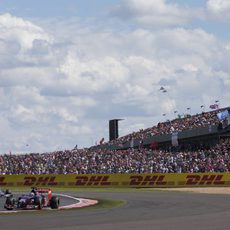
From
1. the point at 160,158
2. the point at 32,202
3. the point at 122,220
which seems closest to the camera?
the point at 122,220

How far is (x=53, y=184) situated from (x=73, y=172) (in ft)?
5.36

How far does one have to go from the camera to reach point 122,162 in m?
48.1

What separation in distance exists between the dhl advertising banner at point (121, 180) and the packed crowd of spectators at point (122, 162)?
586 millimetres

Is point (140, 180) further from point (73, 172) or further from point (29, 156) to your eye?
point (29, 156)

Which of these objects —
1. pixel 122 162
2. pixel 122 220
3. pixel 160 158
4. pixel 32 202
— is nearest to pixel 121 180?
pixel 122 162

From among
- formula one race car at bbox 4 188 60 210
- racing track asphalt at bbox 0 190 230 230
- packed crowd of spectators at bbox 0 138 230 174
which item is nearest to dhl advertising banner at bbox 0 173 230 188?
packed crowd of spectators at bbox 0 138 230 174

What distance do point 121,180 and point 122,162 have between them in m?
1.93

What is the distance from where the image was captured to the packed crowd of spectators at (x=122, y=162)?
44750mm

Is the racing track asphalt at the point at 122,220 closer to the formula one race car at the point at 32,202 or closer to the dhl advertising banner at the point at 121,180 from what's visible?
the formula one race car at the point at 32,202

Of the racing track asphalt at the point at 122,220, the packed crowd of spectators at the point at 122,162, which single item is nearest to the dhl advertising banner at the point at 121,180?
the packed crowd of spectators at the point at 122,162

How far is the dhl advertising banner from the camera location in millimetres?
44094

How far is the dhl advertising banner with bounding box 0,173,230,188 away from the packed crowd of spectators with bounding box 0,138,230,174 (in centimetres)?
59

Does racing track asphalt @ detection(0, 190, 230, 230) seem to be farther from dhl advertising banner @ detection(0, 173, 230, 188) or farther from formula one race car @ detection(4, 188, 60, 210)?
dhl advertising banner @ detection(0, 173, 230, 188)

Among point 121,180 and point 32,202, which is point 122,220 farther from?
point 121,180
